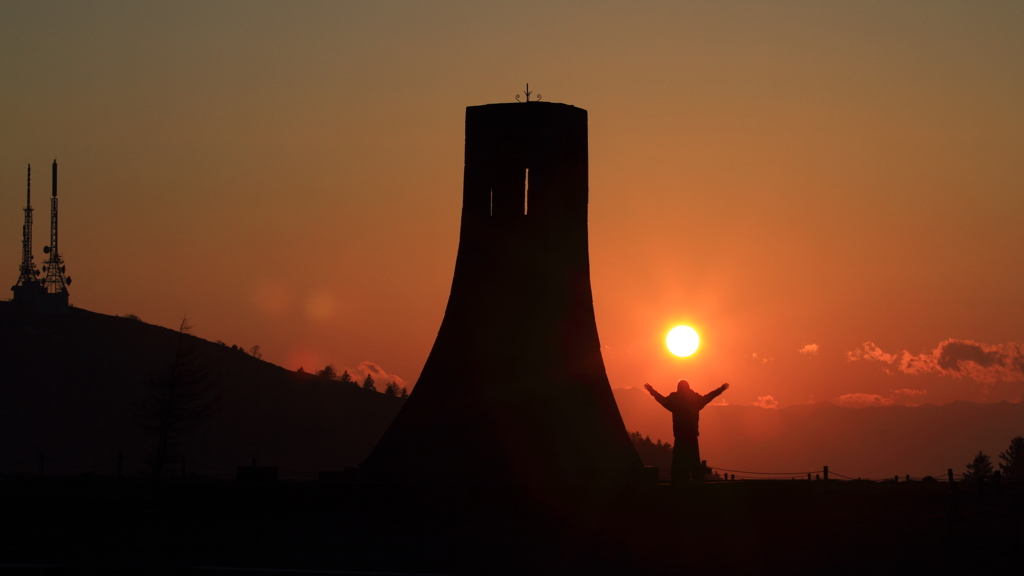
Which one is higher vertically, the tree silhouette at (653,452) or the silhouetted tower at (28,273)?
the silhouetted tower at (28,273)

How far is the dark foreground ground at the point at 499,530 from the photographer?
42.5 ft

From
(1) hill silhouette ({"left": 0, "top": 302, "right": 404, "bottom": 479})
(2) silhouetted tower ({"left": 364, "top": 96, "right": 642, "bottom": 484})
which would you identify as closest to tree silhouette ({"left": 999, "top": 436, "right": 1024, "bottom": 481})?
(1) hill silhouette ({"left": 0, "top": 302, "right": 404, "bottom": 479})

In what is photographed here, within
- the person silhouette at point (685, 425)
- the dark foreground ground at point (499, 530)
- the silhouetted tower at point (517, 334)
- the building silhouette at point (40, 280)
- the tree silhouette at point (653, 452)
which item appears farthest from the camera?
the tree silhouette at point (653, 452)

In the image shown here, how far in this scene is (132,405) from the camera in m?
85.6

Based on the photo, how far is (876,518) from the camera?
1881 cm

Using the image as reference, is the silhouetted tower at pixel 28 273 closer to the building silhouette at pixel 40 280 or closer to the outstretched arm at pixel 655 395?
the building silhouette at pixel 40 280

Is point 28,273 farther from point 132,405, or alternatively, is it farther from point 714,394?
point 714,394

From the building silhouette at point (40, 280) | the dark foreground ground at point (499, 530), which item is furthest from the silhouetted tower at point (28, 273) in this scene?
the dark foreground ground at point (499, 530)

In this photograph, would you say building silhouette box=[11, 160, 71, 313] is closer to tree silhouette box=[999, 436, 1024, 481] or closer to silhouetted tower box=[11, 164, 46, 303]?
silhouetted tower box=[11, 164, 46, 303]

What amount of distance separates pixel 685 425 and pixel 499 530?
4.55 metres

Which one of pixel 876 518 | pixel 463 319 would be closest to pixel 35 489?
pixel 463 319

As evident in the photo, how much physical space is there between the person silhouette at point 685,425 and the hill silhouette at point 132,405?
6076 cm

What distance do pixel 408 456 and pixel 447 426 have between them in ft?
3.08

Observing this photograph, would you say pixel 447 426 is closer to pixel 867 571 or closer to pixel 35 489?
pixel 35 489
